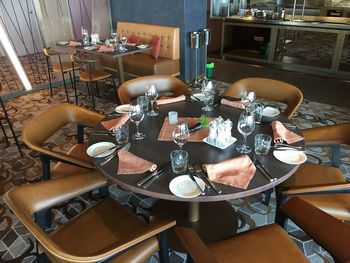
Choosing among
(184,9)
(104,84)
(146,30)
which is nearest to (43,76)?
(104,84)

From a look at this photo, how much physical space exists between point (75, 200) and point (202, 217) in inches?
41.3

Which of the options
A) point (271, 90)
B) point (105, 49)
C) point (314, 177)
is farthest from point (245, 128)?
point (105, 49)

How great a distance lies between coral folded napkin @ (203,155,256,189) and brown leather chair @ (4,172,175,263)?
0.96 feet

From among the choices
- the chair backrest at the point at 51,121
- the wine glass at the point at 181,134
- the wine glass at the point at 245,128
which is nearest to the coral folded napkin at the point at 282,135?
the wine glass at the point at 245,128

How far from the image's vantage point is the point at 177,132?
150 centimetres

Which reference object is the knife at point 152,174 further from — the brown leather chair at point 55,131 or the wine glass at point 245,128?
the brown leather chair at point 55,131

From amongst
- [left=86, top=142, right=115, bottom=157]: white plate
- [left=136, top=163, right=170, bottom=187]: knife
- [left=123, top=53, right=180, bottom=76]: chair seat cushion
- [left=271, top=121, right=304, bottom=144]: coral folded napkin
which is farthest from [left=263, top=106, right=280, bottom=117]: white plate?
[left=123, top=53, right=180, bottom=76]: chair seat cushion

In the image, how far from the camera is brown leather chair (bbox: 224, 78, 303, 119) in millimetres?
2289

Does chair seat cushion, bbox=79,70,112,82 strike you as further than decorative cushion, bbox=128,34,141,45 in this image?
No

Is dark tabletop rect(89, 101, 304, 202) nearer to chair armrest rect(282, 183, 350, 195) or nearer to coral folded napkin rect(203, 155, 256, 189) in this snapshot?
coral folded napkin rect(203, 155, 256, 189)

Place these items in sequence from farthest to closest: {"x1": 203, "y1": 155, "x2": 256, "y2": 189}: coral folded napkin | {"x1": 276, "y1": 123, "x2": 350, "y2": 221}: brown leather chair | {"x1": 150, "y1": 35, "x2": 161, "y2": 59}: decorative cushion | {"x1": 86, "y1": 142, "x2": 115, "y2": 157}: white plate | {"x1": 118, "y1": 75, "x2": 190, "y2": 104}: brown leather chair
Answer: {"x1": 150, "y1": 35, "x2": 161, "y2": 59}: decorative cushion, {"x1": 118, "y1": 75, "x2": 190, "y2": 104}: brown leather chair, {"x1": 86, "y1": 142, "x2": 115, "y2": 157}: white plate, {"x1": 276, "y1": 123, "x2": 350, "y2": 221}: brown leather chair, {"x1": 203, "y1": 155, "x2": 256, "y2": 189}: coral folded napkin

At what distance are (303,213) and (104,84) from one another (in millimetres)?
4397

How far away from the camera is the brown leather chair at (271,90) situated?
7.51 ft

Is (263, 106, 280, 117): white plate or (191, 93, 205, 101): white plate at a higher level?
(191, 93, 205, 101): white plate
